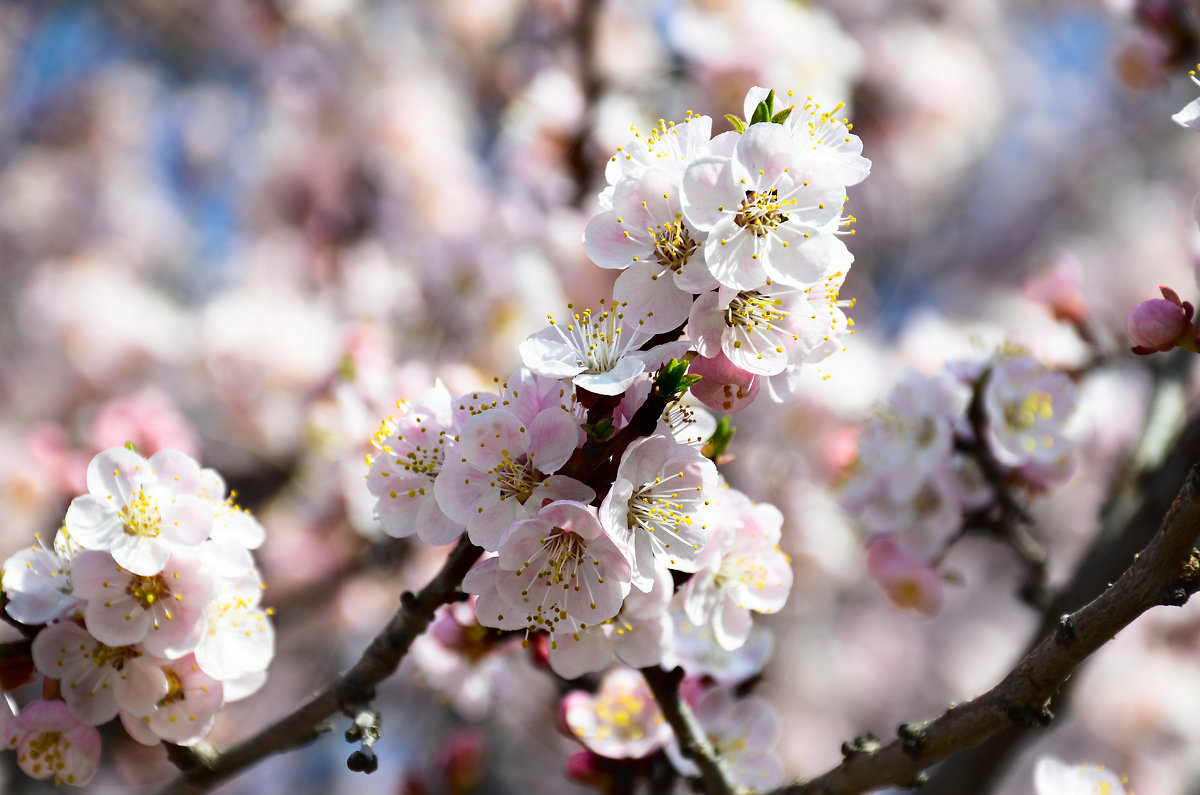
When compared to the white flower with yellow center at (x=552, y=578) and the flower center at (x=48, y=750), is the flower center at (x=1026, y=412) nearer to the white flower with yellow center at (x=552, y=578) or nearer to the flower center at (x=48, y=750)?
the white flower with yellow center at (x=552, y=578)

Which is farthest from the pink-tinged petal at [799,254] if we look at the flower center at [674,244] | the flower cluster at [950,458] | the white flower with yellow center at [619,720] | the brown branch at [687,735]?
the flower cluster at [950,458]

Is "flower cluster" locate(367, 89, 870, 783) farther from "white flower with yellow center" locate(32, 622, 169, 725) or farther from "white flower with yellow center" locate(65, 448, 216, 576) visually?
"white flower with yellow center" locate(32, 622, 169, 725)

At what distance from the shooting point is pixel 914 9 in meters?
5.97

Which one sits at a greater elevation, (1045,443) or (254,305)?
(1045,443)

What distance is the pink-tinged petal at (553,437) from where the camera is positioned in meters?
1.25

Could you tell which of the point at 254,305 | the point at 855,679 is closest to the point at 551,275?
the point at 254,305

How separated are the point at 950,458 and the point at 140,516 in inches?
71.0

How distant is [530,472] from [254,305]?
3.19 metres

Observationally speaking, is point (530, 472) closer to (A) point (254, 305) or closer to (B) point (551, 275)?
(B) point (551, 275)

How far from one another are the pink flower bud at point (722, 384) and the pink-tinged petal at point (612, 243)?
17 cm

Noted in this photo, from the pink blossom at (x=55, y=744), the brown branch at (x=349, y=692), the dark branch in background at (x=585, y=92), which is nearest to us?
the brown branch at (x=349, y=692)

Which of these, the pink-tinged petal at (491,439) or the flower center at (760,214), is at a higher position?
the flower center at (760,214)

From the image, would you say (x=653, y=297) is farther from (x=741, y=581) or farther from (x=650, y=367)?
(x=741, y=581)

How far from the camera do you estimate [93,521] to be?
1.44 meters
